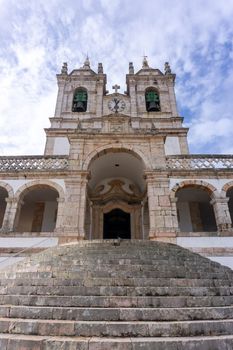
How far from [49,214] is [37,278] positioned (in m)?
8.41

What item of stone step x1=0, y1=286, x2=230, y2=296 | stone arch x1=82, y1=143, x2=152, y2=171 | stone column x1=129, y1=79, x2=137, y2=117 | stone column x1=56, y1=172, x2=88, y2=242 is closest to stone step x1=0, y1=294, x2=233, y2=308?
stone step x1=0, y1=286, x2=230, y2=296

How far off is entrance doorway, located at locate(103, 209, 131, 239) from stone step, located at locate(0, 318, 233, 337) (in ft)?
30.0

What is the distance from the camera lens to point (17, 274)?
485 cm

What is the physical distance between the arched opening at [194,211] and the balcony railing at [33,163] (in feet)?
19.5

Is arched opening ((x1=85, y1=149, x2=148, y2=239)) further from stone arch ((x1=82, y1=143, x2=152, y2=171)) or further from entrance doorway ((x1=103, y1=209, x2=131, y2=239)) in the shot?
stone arch ((x1=82, y1=143, x2=152, y2=171))

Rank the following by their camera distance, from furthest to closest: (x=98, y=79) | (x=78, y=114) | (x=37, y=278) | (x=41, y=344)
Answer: (x=98, y=79)
(x=78, y=114)
(x=37, y=278)
(x=41, y=344)

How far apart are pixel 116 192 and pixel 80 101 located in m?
9.28

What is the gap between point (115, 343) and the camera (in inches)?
104

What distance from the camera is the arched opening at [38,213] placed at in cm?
1220

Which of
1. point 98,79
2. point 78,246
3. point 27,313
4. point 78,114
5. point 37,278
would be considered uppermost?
point 98,79

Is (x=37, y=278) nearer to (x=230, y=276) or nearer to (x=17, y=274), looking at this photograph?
(x=17, y=274)

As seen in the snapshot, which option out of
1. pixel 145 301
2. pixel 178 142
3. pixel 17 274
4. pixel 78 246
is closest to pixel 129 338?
pixel 145 301

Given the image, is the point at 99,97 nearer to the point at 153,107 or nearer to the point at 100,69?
the point at 100,69

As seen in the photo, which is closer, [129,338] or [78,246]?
[129,338]
